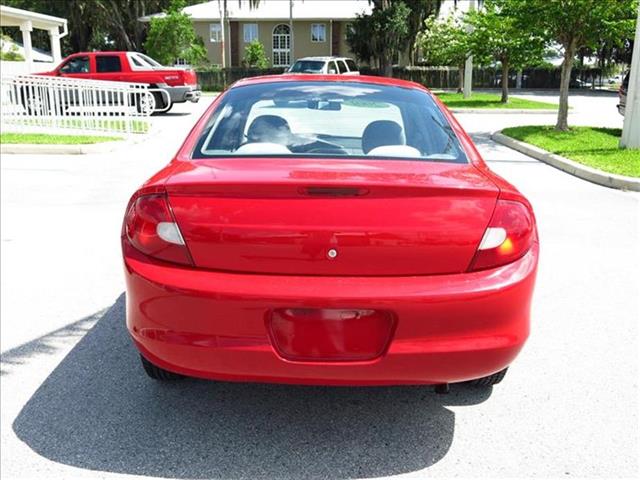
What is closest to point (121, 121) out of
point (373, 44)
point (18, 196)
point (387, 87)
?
point (18, 196)

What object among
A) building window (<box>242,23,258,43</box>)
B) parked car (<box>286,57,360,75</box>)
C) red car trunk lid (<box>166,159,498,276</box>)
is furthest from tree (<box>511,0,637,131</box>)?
building window (<box>242,23,258,43</box>)

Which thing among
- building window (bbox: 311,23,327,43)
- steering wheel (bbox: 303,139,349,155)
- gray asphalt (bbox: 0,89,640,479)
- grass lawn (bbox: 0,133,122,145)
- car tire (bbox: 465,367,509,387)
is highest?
building window (bbox: 311,23,327,43)

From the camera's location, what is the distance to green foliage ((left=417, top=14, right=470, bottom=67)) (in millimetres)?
25875

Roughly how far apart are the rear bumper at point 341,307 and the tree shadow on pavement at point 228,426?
431 mm

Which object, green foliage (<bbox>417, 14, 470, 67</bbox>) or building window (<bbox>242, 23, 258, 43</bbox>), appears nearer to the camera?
green foliage (<bbox>417, 14, 470, 67</bbox>)

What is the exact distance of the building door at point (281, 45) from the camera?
168ft

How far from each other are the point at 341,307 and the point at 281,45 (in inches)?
2033

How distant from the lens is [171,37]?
35.7 meters

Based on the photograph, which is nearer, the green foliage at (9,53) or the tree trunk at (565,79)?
the tree trunk at (565,79)

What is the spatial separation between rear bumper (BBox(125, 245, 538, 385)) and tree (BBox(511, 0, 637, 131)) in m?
12.8

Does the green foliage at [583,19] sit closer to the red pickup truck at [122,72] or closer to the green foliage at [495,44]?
the green foliage at [495,44]

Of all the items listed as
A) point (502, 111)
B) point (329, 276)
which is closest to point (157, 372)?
point (329, 276)

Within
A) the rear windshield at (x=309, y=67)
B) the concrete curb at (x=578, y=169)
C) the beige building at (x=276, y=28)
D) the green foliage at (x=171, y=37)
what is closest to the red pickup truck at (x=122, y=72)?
the rear windshield at (x=309, y=67)

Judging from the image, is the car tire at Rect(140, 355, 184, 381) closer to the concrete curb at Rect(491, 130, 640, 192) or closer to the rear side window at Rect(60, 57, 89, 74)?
the concrete curb at Rect(491, 130, 640, 192)
